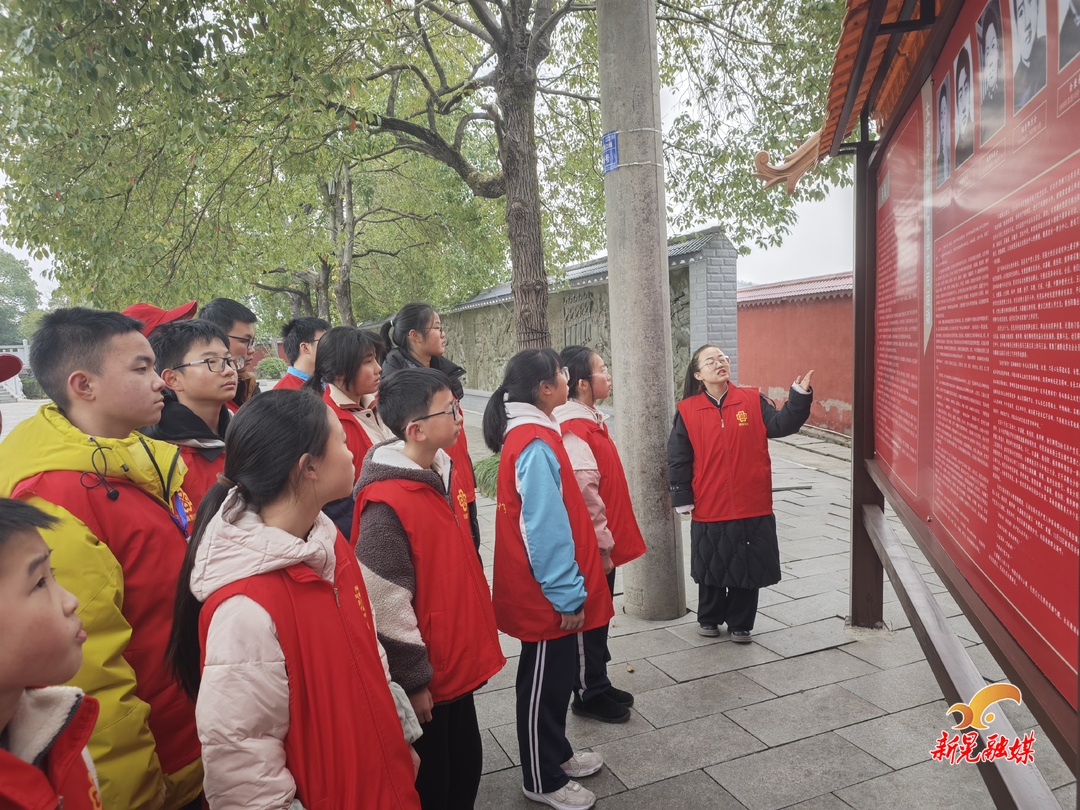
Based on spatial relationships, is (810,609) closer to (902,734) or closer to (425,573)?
(902,734)

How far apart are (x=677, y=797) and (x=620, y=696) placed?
0.66 meters

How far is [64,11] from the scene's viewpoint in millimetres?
3914

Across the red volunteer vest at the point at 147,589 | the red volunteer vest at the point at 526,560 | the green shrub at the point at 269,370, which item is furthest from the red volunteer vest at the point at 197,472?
the green shrub at the point at 269,370

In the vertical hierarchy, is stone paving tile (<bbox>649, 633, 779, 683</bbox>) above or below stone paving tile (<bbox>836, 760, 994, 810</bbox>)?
below

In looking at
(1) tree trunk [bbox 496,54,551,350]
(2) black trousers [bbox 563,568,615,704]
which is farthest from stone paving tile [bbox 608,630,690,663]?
(1) tree trunk [bbox 496,54,551,350]

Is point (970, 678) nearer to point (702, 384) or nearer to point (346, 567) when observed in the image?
point (346, 567)

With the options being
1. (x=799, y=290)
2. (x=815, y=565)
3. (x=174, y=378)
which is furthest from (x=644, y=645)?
(x=799, y=290)

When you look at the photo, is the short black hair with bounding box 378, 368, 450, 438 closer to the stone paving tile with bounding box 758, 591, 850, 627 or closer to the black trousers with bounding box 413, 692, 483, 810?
the black trousers with bounding box 413, 692, 483, 810

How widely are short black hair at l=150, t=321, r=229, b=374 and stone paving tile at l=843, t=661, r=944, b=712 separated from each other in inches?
114

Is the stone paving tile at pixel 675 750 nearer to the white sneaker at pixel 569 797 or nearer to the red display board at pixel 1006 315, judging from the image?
the white sneaker at pixel 569 797

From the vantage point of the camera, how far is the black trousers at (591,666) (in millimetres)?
3115

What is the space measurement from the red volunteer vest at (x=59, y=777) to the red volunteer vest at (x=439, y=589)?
872mm

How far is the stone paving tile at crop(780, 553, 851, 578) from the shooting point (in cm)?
494

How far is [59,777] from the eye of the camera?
1.15 m
